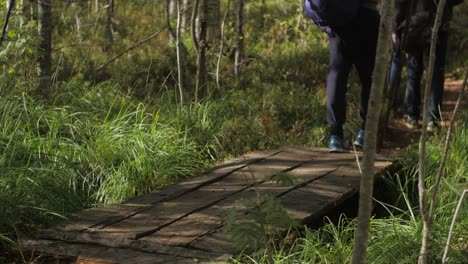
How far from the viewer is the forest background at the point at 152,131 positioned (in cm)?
423

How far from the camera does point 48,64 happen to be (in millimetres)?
7469

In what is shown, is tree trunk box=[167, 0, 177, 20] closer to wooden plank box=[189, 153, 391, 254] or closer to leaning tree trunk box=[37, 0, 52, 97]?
leaning tree trunk box=[37, 0, 52, 97]

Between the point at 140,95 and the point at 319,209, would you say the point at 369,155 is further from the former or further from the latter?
the point at 140,95

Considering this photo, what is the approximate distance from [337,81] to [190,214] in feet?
7.64

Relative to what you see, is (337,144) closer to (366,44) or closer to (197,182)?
(366,44)

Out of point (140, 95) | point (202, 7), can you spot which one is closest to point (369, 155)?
point (202, 7)

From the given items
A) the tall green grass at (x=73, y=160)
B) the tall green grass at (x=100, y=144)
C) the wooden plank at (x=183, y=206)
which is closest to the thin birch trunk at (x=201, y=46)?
the tall green grass at (x=100, y=144)

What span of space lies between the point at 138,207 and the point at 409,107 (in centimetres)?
469

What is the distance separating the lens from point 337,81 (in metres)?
6.15

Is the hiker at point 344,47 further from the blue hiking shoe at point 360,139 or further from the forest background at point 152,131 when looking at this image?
the forest background at point 152,131

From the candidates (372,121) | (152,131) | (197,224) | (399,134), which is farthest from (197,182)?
(399,134)

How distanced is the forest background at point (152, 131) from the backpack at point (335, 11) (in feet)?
3.11

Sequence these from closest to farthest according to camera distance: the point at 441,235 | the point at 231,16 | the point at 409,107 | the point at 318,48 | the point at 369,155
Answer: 1. the point at 369,155
2. the point at 441,235
3. the point at 409,107
4. the point at 318,48
5. the point at 231,16

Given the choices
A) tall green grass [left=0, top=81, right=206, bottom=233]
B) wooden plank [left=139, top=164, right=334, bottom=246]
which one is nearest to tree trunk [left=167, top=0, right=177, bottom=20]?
tall green grass [left=0, top=81, right=206, bottom=233]
